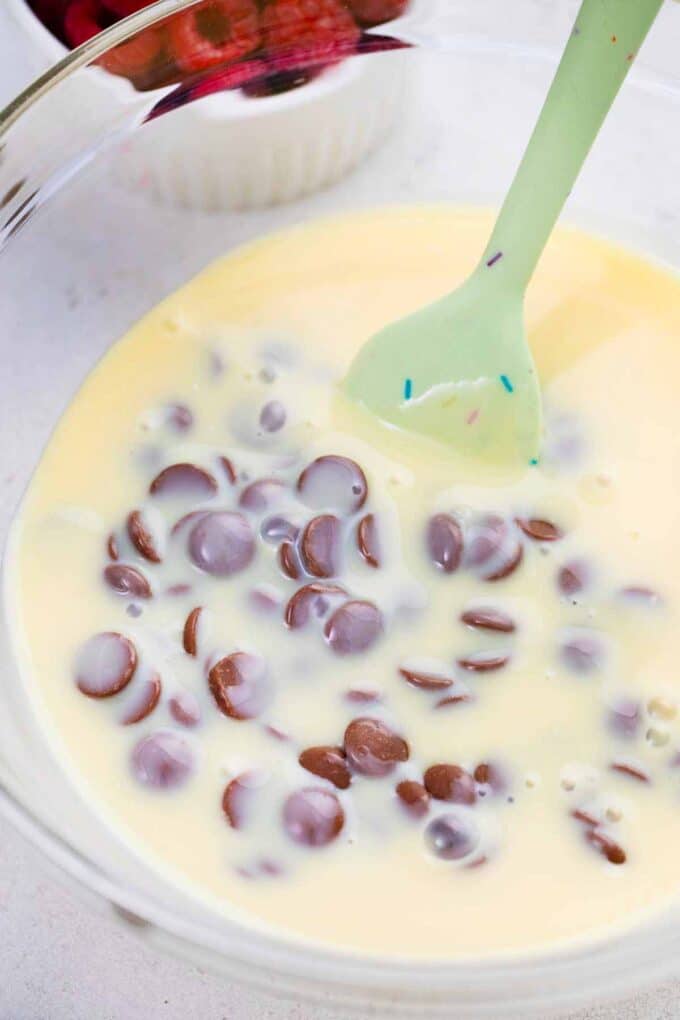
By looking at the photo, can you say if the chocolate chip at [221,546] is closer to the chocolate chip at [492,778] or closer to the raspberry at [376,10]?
the chocolate chip at [492,778]

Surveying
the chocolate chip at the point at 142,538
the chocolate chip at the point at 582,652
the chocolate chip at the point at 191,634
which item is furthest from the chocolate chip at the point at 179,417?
the chocolate chip at the point at 582,652

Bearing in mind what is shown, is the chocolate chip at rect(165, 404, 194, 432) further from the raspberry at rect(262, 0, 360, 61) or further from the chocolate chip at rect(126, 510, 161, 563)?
the raspberry at rect(262, 0, 360, 61)

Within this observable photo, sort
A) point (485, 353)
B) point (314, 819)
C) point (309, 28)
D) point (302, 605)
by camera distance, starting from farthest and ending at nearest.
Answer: point (309, 28)
point (485, 353)
point (302, 605)
point (314, 819)

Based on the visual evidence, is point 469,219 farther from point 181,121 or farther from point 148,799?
point 148,799

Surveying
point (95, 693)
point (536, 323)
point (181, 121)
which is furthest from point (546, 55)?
point (95, 693)

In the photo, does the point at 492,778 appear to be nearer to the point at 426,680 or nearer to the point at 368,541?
the point at 426,680

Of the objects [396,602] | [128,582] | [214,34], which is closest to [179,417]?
[128,582]
